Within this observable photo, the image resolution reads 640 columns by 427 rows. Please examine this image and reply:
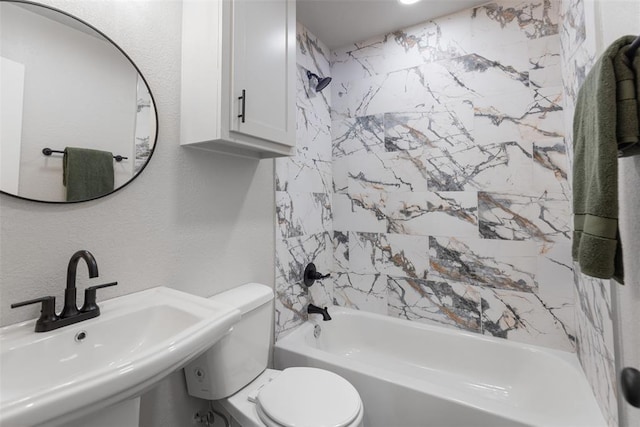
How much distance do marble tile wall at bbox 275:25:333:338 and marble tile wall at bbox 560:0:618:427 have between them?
1550mm

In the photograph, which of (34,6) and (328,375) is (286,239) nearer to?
(328,375)

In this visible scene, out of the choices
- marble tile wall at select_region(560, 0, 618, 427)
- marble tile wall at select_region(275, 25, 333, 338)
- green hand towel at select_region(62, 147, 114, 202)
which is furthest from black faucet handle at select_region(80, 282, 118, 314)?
marble tile wall at select_region(560, 0, 618, 427)

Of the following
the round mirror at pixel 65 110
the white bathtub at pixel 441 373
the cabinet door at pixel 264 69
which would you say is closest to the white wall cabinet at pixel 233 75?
the cabinet door at pixel 264 69

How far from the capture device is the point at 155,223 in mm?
1175

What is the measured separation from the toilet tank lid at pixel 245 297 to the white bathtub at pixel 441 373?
0.50m

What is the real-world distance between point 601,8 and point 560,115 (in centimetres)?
78

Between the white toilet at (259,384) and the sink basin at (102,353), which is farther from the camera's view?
the white toilet at (259,384)

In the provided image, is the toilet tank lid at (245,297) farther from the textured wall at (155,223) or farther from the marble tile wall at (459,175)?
the marble tile wall at (459,175)

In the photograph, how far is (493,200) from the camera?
1869mm

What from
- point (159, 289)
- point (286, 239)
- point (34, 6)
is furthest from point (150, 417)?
point (34, 6)

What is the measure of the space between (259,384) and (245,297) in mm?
418

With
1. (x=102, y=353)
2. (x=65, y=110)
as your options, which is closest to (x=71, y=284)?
(x=102, y=353)

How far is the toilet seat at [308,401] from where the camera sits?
1.07 m

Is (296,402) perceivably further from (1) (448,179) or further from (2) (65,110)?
(1) (448,179)
